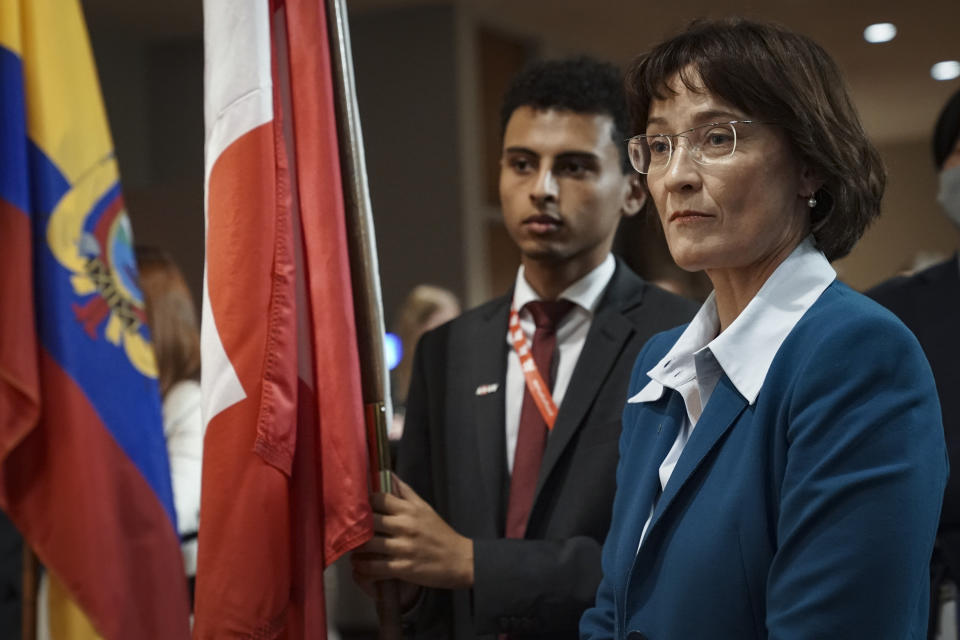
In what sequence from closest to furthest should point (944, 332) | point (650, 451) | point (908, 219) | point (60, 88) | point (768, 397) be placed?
1. point (768, 397)
2. point (650, 451)
3. point (60, 88)
4. point (944, 332)
5. point (908, 219)

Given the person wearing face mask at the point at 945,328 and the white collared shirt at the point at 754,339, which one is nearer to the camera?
the white collared shirt at the point at 754,339

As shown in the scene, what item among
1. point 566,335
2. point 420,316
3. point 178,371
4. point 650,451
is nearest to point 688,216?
point 650,451

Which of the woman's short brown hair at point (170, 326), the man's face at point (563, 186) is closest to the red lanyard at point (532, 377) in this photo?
the man's face at point (563, 186)

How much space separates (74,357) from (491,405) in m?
0.78

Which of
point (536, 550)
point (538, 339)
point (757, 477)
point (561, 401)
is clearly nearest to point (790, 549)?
point (757, 477)

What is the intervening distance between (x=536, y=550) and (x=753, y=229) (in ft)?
2.36

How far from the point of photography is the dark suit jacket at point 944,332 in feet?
7.34

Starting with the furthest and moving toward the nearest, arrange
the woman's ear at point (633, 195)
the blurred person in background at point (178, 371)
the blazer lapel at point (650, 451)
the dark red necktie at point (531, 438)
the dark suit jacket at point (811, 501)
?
the blurred person in background at point (178, 371)
the woman's ear at point (633, 195)
the dark red necktie at point (531, 438)
the blazer lapel at point (650, 451)
the dark suit jacket at point (811, 501)

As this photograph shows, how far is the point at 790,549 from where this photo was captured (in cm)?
124

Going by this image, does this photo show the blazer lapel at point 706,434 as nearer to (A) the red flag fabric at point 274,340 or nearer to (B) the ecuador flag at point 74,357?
(A) the red flag fabric at point 274,340

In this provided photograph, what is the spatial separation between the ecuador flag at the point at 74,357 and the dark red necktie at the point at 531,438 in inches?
26.2

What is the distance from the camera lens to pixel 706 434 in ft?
4.52

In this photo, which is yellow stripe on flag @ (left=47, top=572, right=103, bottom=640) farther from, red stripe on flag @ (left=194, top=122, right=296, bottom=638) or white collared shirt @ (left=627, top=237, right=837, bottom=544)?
white collared shirt @ (left=627, top=237, right=837, bottom=544)

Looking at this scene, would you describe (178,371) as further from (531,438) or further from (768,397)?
(768,397)
